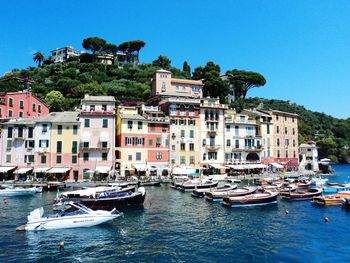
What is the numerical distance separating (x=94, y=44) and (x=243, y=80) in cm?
6448

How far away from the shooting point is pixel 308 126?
138 meters

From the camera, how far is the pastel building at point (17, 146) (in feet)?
186

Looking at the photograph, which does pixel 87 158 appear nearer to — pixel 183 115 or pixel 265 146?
pixel 183 115

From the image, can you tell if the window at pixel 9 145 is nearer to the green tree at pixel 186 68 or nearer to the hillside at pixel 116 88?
the hillside at pixel 116 88

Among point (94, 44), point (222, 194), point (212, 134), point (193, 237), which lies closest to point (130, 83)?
point (94, 44)

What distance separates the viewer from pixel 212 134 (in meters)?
69.8

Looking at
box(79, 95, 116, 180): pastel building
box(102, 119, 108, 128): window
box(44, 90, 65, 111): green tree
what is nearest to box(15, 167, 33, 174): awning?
box(79, 95, 116, 180): pastel building

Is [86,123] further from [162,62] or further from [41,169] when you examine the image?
[162,62]

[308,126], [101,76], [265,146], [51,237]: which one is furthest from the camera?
[308,126]

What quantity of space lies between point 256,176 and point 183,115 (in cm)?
2086

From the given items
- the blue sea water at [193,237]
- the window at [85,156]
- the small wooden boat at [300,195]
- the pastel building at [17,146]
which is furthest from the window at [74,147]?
the small wooden boat at [300,195]

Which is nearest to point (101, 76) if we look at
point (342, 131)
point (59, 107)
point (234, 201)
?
point (59, 107)

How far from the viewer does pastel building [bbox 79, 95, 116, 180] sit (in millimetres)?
57594

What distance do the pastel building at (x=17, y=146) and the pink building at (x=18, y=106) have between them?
6.22 metres
